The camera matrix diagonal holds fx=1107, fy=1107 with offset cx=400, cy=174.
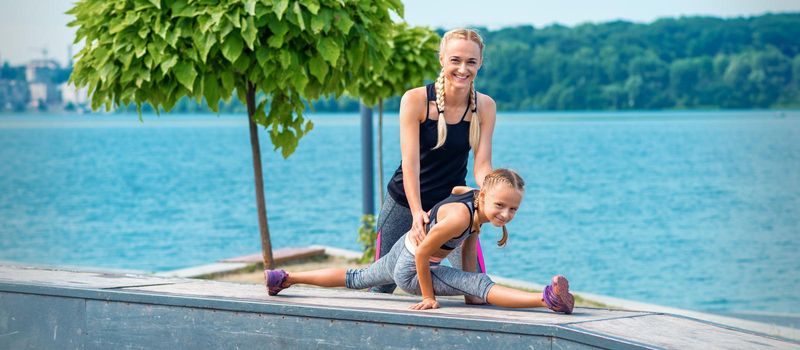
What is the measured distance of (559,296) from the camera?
497cm

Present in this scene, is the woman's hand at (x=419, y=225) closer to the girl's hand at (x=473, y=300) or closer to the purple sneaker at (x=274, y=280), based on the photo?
the girl's hand at (x=473, y=300)

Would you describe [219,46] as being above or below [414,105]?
above

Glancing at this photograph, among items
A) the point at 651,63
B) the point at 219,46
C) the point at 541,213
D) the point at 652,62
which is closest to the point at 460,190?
the point at 219,46

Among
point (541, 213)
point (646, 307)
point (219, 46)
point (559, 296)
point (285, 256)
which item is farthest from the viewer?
point (541, 213)

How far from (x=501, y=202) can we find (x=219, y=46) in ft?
11.2

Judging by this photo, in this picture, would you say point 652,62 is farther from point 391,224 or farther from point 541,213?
point 391,224

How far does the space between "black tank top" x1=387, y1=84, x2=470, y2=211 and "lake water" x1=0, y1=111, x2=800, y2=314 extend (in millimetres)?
7682

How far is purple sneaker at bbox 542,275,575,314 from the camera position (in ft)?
16.3

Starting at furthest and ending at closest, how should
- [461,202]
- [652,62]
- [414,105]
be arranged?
1. [652,62]
2. [414,105]
3. [461,202]

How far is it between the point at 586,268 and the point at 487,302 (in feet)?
67.0

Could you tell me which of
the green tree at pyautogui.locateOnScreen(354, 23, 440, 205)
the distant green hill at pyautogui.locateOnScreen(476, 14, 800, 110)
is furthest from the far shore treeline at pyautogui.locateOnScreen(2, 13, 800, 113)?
the green tree at pyautogui.locateOnScreen(354, 23, 440, 205)

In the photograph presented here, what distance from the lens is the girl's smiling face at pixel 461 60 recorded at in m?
5.26

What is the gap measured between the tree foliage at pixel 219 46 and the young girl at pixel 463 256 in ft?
8.34

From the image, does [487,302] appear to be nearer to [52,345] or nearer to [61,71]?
[52,345]
